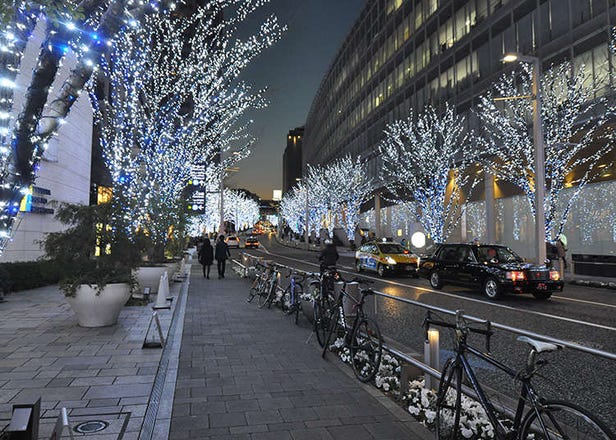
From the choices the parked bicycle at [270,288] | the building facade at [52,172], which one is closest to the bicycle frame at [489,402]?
the parked bicycle at [270,288]

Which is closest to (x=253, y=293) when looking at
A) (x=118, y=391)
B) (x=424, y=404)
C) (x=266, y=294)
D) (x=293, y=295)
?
(x=266, y=294)

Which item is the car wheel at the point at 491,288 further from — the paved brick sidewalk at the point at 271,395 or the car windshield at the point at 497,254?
the paved brick sidewalk at the point at 271,395

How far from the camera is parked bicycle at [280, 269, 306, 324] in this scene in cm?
991

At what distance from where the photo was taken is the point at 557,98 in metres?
22.5

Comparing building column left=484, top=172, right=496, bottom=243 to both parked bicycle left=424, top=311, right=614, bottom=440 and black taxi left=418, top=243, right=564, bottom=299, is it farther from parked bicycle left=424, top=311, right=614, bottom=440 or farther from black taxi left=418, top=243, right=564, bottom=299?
parked bicycle left=424, top=311, right=614, bottom=440

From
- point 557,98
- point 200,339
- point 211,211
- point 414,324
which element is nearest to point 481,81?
point 557,98

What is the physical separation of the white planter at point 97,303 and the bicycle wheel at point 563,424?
7666 millimetres

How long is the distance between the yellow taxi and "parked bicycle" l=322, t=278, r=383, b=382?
1423 centimetres

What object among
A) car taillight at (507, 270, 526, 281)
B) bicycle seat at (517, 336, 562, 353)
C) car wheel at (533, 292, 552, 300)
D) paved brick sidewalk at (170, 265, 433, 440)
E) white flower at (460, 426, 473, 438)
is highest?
bicycle seat at (517, 336, 562, 353)

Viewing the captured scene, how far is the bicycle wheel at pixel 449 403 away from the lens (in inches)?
151

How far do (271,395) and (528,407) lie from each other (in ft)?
9.55

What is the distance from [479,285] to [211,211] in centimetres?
6135

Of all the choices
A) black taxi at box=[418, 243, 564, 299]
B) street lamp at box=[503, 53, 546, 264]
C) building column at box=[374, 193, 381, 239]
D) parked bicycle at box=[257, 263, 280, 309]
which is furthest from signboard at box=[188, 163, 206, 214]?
building column at box=[374, 193, 381, 239]

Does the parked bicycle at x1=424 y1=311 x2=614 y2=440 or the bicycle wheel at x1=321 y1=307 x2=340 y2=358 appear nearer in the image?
the parked bicycle at x1=424 y1=311 x2=614 y2=440
